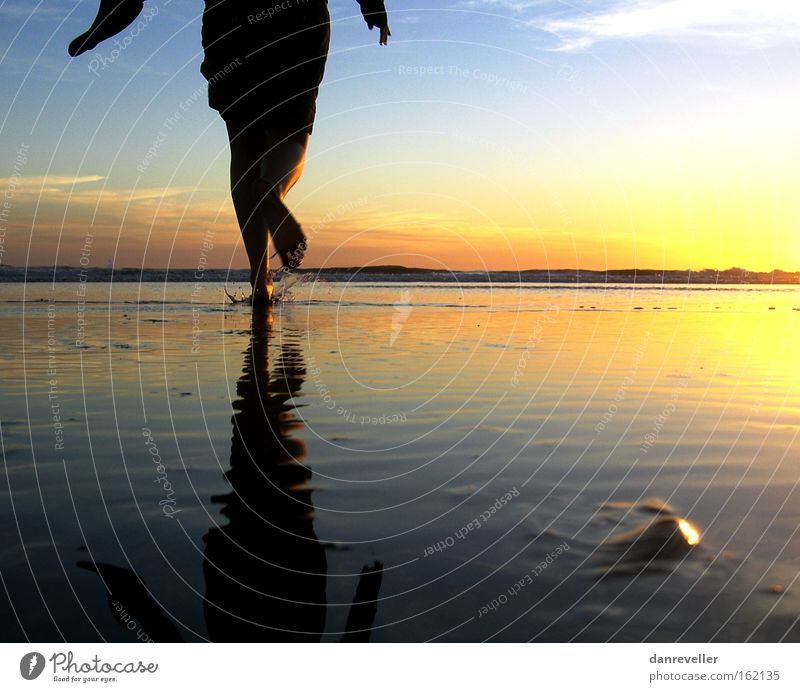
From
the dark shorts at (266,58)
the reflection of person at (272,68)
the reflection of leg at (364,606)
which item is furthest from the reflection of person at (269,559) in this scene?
the dark shorts at (266,58)

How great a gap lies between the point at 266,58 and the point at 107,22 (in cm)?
154

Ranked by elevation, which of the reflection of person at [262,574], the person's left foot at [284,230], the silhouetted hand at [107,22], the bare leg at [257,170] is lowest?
the reflection of person at [262,574]

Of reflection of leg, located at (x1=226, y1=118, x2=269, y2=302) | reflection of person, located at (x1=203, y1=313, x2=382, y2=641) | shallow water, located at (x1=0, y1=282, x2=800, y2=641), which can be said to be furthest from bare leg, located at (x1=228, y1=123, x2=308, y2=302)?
reflection of person, located at (x1=203, y1=313, x2=382, y2=641)

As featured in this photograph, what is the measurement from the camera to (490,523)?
344 cm

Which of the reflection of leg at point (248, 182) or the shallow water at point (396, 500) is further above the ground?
the reflection of leg at point (248, 182)

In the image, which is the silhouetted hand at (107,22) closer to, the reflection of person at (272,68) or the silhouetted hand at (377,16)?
the reflection of person at (272,68)

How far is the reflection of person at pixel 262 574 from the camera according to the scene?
2588 mm

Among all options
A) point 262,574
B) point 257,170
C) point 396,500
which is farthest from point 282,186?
point 262,574

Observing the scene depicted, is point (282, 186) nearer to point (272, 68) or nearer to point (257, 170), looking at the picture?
point (272, 68)

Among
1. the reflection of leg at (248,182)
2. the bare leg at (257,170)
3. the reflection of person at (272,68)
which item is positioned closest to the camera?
the bare leg at (257,170)

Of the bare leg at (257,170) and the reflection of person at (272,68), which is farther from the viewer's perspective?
the reflection of person at (272,68)

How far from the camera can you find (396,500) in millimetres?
3773

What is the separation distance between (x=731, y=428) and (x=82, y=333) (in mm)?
8548

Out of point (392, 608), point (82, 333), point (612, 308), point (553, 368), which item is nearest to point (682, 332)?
point (553, 368)
